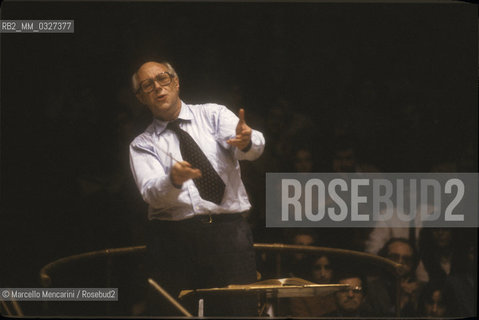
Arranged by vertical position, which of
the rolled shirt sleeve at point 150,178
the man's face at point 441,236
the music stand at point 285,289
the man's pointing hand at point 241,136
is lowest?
the music stand at point 285,289

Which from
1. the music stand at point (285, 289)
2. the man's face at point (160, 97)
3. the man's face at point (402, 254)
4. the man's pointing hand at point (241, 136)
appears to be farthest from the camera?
the man's face at point (402, 254)

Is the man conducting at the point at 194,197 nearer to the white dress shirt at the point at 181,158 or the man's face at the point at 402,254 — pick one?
the white dress shirt at the point at 181,158

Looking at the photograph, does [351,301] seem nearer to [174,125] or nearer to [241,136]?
[241,136]

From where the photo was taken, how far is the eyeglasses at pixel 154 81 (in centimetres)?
320

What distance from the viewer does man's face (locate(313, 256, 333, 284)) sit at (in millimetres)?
3283

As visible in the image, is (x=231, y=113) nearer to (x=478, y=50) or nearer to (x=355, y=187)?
(x=355, y=187)

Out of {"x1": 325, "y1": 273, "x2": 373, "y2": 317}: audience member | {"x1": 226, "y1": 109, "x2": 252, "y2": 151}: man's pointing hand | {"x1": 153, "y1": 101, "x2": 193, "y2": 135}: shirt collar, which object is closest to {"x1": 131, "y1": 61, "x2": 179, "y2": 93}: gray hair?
{"x1": 153, "y1": 101, "x2": 193, "y2": 135}: shirt collar

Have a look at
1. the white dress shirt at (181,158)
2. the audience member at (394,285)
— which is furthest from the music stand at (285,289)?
the audience member at (394,285)

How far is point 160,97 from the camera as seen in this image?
126 inches

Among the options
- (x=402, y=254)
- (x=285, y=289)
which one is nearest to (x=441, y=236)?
(x=402, y=254)

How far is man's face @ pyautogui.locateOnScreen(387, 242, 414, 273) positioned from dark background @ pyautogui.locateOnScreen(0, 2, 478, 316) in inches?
15.3

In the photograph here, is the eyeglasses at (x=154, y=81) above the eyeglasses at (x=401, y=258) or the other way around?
above

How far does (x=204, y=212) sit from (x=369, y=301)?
3.13 feet

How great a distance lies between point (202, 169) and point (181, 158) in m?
0.11
